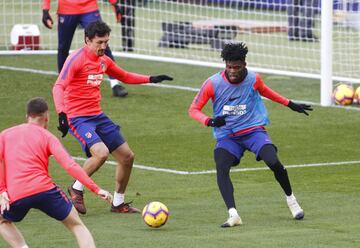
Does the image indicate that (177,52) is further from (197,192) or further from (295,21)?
(197,192)

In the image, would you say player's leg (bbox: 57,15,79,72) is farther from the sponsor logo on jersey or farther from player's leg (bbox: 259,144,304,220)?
player's leg (bbox: 259,144,304,220)

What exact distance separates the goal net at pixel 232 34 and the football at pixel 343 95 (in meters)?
1.10

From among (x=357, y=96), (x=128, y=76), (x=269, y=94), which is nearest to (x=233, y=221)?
(x=269, y=94)

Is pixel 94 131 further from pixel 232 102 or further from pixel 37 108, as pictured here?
pixel 37 108

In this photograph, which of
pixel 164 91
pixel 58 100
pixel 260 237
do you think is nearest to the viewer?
pixel 260 237

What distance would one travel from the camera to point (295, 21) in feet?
85.3

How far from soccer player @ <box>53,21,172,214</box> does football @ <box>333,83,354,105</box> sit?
7.52m

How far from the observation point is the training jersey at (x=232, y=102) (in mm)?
12578

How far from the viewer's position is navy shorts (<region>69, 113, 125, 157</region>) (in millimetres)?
12977

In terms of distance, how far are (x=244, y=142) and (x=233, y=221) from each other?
105 centimetres

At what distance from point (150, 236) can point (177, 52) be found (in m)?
13.6

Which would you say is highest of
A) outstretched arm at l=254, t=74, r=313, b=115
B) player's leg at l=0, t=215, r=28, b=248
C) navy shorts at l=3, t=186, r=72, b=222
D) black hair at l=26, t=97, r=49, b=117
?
black hair at l=26, t=97, r=49, b=117

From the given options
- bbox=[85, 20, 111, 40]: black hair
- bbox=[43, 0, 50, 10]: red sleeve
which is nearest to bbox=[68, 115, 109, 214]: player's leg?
bbox=[85, 20, 111, 40]: black hair

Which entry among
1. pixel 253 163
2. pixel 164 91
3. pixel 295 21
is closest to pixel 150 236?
pixel 253 163
